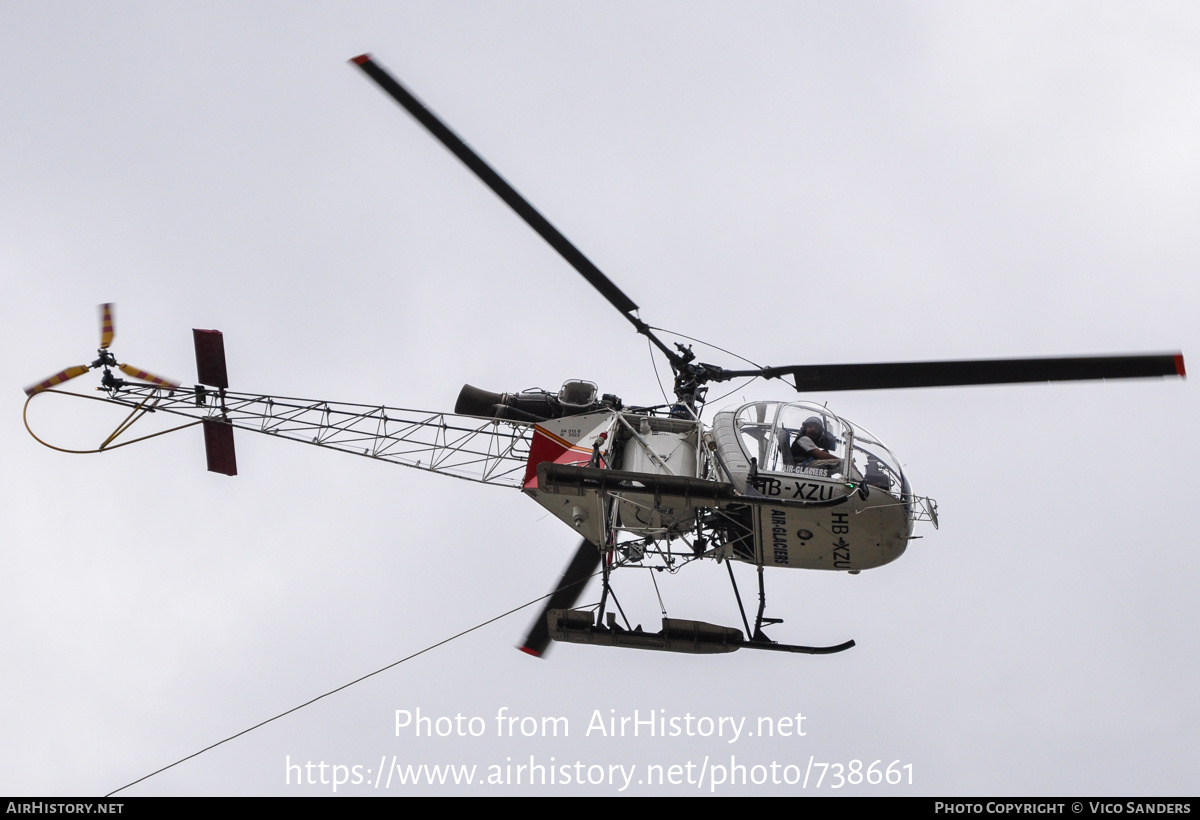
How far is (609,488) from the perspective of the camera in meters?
12.5

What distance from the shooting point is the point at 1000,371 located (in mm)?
11641

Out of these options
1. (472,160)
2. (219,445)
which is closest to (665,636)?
(472,160)

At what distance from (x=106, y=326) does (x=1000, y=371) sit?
13023 millimetres

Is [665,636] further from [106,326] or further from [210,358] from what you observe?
[106,326]

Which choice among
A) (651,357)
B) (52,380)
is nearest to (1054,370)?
(651,357)

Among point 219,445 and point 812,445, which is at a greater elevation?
point 812,445

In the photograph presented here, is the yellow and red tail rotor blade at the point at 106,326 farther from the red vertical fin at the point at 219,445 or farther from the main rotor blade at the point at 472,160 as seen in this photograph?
the main rotor blade at the point at 472,160

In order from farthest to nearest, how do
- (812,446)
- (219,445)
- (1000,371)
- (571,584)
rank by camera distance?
1. (219,445)
2. (571,584)
3. (812,446)
4. (1000,371)

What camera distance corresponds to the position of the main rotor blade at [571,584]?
48.5 ft

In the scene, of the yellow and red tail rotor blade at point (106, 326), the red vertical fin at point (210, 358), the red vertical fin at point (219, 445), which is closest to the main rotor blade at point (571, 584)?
the red vertical fin at point (219, 445)

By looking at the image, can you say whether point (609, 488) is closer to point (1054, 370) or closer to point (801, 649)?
point (801, 649)

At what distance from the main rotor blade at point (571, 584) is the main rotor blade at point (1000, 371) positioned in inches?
181

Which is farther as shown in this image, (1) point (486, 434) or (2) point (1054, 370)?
(1) point (486, 434)
